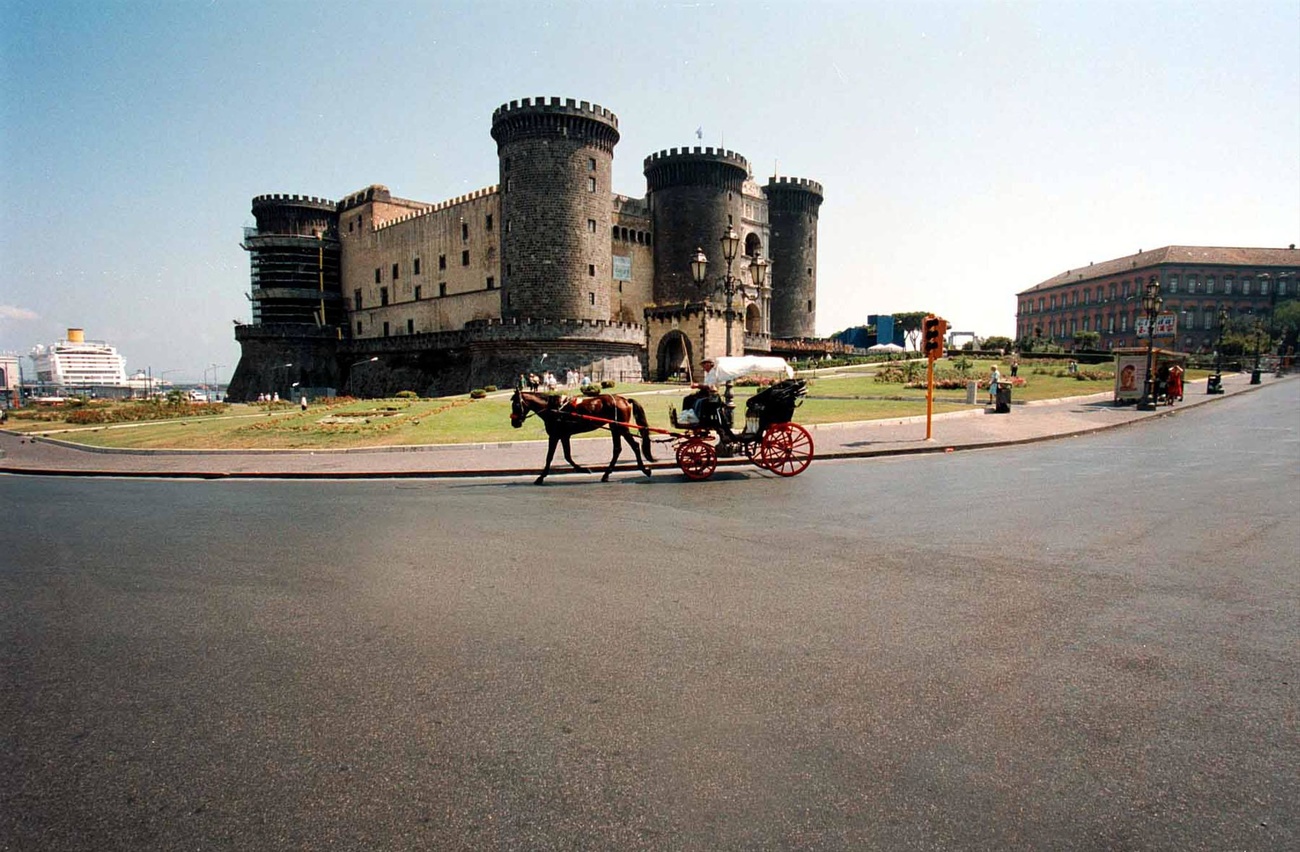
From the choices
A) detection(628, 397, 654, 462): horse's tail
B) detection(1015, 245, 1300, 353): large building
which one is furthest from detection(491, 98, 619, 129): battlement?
detection(1015, 245, 1300, 353): large building

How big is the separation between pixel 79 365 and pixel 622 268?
507ft

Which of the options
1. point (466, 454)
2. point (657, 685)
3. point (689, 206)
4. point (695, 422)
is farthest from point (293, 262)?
point (657, 685)

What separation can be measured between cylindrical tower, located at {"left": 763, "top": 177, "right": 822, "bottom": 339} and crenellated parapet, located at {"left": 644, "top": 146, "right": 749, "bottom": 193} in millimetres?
9193

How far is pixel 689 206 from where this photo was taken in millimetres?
54969

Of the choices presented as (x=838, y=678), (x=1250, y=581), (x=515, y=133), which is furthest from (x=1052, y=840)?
(x=515, y=133)

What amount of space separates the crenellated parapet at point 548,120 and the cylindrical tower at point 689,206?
9.99 metres

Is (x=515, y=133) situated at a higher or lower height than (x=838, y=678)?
higher

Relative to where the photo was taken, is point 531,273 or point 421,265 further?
point 421,265

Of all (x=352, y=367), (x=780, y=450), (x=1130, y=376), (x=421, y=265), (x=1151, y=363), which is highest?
(x=421, y=265)

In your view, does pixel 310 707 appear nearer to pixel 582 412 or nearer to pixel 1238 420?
pixel 582 412

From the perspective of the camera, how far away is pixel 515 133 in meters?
45.8

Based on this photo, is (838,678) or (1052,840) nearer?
(1052,840)

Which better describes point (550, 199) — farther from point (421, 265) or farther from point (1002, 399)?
point (1002, 399)

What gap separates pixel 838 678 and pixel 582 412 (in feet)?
26.4
